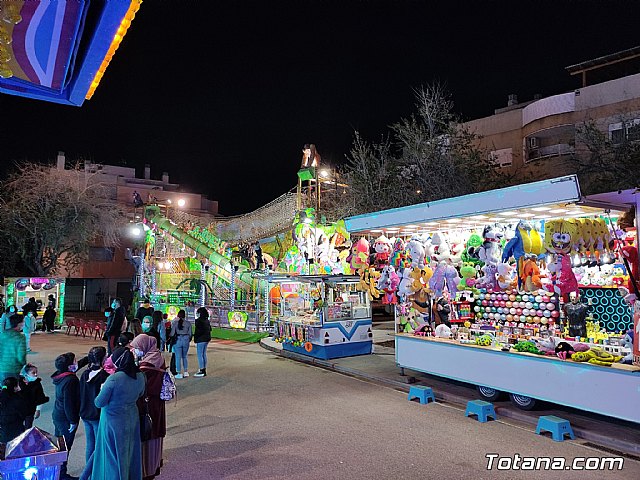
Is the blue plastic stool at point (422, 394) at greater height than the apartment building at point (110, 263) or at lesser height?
lesser

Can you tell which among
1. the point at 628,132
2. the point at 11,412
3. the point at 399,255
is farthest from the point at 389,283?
the point at 628,132

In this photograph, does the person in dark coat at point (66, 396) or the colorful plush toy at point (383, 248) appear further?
the colorful plush toy at point (383, 248)

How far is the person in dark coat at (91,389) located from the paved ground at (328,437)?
0.70 m

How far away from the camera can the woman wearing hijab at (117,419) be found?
4414 millimetres

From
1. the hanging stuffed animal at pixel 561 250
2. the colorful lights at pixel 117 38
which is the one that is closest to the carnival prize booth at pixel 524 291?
the hanging stuffed animal at pixel 561 250

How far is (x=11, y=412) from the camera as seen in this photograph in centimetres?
517

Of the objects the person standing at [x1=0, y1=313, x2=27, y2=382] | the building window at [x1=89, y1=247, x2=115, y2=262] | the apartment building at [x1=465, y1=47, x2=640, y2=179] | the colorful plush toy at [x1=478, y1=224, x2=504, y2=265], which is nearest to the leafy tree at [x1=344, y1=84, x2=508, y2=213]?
the apartment building at [x1=465, y1=47, x2=640, y2=179]

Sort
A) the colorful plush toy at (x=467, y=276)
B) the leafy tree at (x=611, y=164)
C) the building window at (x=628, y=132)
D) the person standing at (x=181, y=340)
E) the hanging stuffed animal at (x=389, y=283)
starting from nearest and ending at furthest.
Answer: the colorful plush toy at (x=467, y=276) → the person standing at (x=181, y=340) → the hanging stuffed animal at (x=389, y=283) → the leafy tree at (x=611, y=164) → the building window at (x=628, y=132)

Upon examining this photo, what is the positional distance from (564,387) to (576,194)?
10.4 ft

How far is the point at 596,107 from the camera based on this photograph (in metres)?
23.0

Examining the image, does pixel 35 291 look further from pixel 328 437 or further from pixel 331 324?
pixel 328 437

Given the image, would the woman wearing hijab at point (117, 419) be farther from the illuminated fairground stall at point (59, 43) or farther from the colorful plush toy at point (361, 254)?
the colorful plush toy at point (361, 254)

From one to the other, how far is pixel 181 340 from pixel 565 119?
22259mm

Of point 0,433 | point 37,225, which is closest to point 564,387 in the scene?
point 0,433
